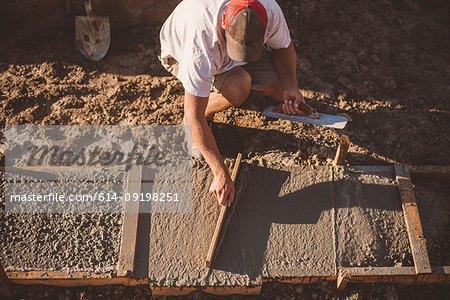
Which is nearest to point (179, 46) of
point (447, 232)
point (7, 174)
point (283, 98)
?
point (283, 98)

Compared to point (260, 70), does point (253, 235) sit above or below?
below

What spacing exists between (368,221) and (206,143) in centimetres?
137

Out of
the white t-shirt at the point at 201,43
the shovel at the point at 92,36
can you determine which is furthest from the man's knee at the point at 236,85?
the shovel at the point at 92,36

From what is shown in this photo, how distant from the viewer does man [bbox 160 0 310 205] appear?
2.35 m

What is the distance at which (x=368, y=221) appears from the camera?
284cm

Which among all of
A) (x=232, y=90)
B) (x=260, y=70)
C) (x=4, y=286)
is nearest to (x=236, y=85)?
(x=232, y=90)

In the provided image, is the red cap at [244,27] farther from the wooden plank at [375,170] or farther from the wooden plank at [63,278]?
the wooden plank at [63,278]

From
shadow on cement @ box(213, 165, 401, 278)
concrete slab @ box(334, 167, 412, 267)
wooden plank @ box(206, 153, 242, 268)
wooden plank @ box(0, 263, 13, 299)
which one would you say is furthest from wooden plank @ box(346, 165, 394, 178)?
wooden plank @ box(0, 263, 13, 299)

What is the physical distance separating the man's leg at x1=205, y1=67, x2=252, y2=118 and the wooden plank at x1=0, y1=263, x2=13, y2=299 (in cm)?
193

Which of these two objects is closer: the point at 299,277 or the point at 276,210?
the point at 299,277

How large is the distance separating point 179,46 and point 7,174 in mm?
1759

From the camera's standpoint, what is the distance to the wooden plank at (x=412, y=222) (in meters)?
2.66

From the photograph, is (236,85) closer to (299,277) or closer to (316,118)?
(316,118)

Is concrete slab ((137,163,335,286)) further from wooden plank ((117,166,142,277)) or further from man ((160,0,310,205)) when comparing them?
man ((160,0,310,205))
